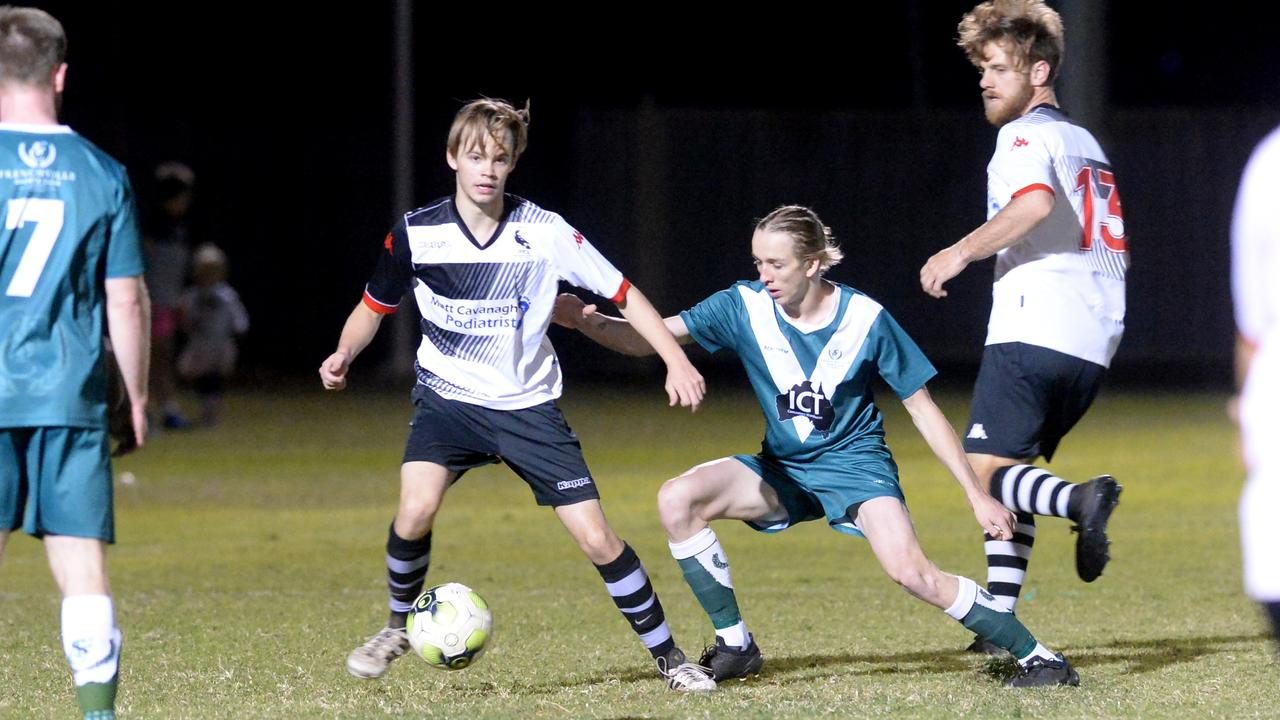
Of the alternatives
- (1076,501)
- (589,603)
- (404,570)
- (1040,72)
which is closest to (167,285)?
(589,603)

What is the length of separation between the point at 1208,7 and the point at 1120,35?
6.27 ft

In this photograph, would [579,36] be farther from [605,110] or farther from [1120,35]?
[1120,35]

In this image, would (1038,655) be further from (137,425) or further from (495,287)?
(137,425)

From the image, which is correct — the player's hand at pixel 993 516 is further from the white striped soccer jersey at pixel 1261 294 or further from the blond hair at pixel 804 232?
the white striped soccer jersey at pixel 1261 294

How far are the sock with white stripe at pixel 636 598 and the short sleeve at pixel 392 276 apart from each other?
1063 millimetres

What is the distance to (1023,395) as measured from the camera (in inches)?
232

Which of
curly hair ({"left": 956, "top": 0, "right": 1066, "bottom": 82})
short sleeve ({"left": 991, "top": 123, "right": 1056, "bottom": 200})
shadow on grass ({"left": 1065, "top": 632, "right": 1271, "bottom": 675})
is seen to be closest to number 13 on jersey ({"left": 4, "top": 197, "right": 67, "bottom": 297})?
short sleeve ({"left": 991, "top": 123, "right": 1056, "bottom": 200})

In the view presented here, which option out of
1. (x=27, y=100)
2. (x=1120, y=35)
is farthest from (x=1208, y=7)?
(x=27, y=100)

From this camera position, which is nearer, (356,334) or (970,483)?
(970,483)

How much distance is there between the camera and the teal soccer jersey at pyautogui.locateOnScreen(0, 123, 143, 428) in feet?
13.8

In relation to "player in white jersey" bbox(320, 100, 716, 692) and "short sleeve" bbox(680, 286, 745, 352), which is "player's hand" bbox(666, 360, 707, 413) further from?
"short sleeve" bbox(680, 286, 745, 352)

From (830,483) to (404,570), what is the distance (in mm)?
1377

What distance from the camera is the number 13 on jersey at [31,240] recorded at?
4.20 m

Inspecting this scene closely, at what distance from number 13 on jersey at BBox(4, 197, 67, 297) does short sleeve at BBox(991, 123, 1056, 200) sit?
9.86 ft
